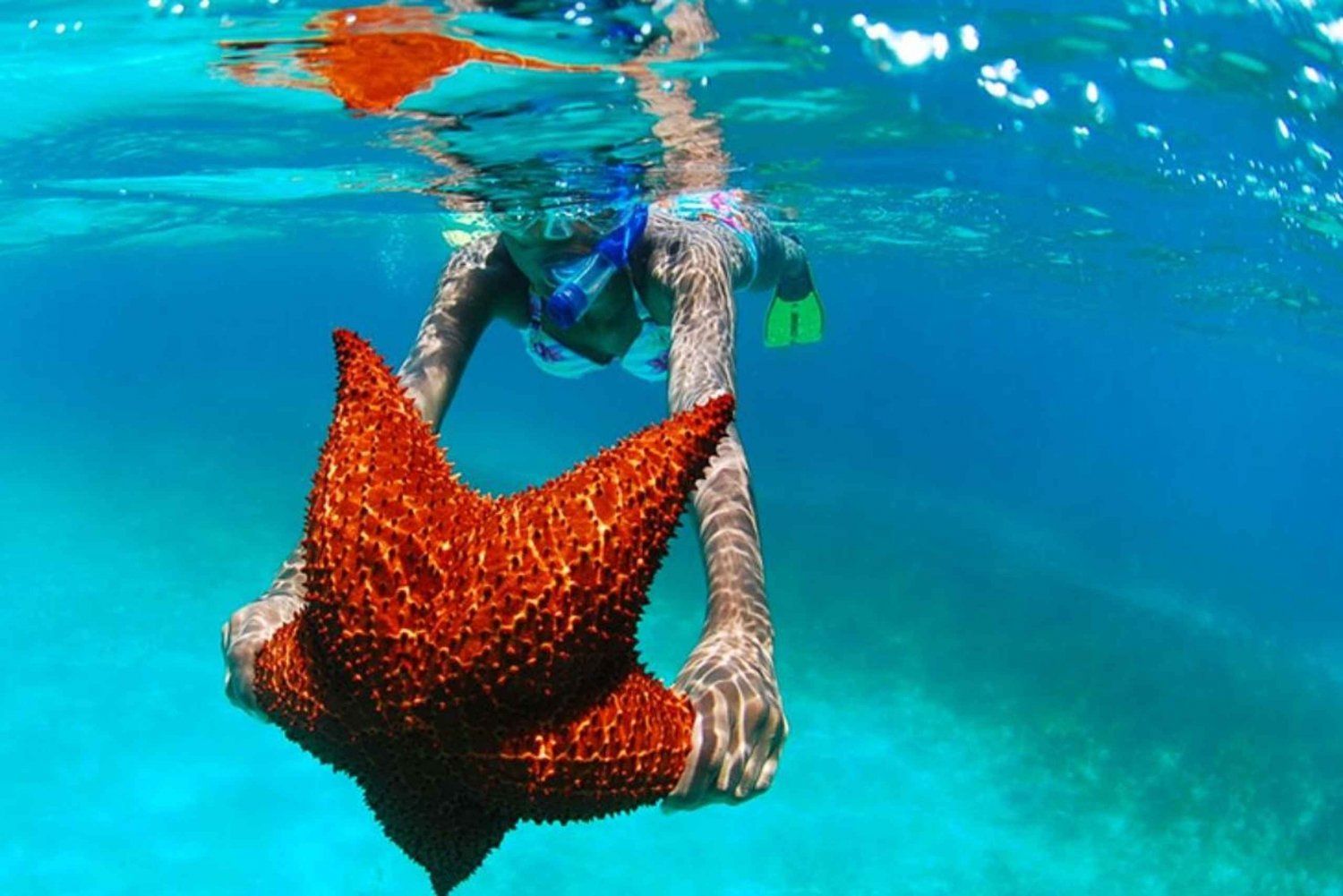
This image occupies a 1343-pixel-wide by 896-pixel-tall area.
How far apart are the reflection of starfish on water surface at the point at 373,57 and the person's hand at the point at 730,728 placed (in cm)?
630

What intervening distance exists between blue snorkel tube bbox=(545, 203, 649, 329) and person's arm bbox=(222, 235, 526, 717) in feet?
1.43

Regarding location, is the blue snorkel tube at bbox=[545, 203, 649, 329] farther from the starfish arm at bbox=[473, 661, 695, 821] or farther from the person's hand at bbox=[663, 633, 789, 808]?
the starfish arm at bbox=[473, 661, 695, 821]

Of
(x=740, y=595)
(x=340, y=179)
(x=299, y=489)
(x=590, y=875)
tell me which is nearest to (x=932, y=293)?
(x=299, y=489)

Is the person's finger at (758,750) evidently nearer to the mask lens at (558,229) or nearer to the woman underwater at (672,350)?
the woman underwater at (672,350)

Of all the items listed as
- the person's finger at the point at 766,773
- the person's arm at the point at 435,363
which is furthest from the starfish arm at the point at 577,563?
the person's arm at the point at 435,363

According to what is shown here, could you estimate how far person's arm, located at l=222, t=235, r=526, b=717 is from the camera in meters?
3.27

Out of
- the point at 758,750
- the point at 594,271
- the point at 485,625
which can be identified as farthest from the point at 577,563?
the point at 594,271

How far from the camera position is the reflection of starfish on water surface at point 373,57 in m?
7.74

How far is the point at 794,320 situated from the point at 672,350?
23.9 ft

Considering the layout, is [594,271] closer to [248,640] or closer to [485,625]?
[248,640]

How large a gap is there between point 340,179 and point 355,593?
16954mm

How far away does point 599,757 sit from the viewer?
8.26 feet

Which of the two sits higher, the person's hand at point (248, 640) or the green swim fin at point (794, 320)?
the person's hand at point (248, 640)

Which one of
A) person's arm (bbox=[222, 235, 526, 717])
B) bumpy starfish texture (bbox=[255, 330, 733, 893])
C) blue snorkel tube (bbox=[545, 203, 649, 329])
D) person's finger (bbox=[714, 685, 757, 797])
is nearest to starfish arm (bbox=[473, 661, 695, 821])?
bumpy starfish texture (bbox=[255, 330, 733, 893])
